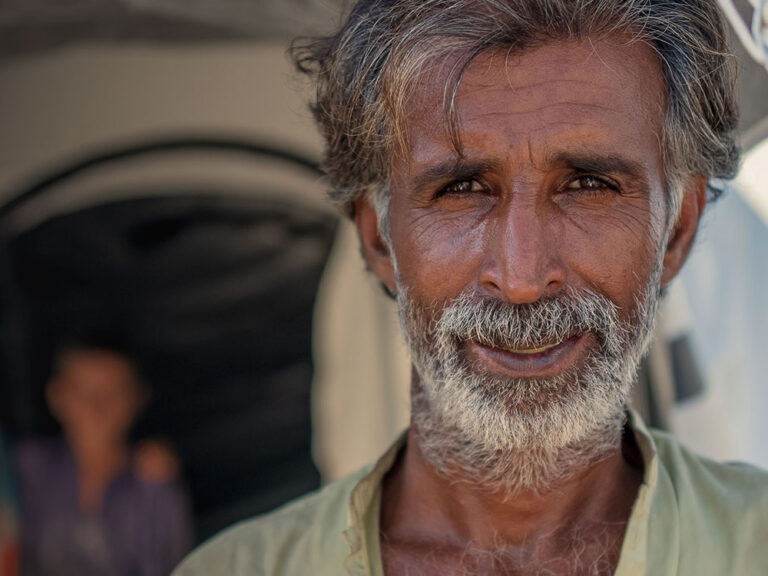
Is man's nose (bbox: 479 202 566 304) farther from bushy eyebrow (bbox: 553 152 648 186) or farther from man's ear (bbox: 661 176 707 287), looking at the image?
man's ear (bbox: 661 176 707 287)

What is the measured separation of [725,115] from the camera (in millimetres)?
1990

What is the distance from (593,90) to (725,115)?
37 centimetres

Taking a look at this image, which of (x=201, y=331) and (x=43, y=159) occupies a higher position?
(x=43, y=159)

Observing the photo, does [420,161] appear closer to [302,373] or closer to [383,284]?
[383,284]

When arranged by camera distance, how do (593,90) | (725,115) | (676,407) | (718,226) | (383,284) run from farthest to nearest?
(676,407)
(718,226)
(383,284)
(725,115)
(593,90)

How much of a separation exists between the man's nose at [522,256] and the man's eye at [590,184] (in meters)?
0.09

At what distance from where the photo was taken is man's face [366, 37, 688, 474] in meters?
1.74

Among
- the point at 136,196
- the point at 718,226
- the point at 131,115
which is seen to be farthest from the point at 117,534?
the point at 718,226

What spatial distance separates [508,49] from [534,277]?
1.37ft

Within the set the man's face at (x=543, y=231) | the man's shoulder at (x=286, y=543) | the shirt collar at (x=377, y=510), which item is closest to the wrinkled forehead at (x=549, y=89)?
the man's face at (x=543, y=231)

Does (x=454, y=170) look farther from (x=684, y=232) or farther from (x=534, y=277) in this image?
(x=684, y=232)

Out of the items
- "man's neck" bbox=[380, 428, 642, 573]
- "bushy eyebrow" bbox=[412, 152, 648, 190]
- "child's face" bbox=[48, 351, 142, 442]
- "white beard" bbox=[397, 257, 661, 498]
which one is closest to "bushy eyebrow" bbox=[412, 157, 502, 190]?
"bushy eyebrow" bbox=[412, 152, 648, 190]

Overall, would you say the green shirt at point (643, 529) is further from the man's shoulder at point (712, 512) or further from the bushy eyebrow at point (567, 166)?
the bushy eyebrow at point (567, 166)

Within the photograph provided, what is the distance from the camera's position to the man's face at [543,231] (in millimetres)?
1735
